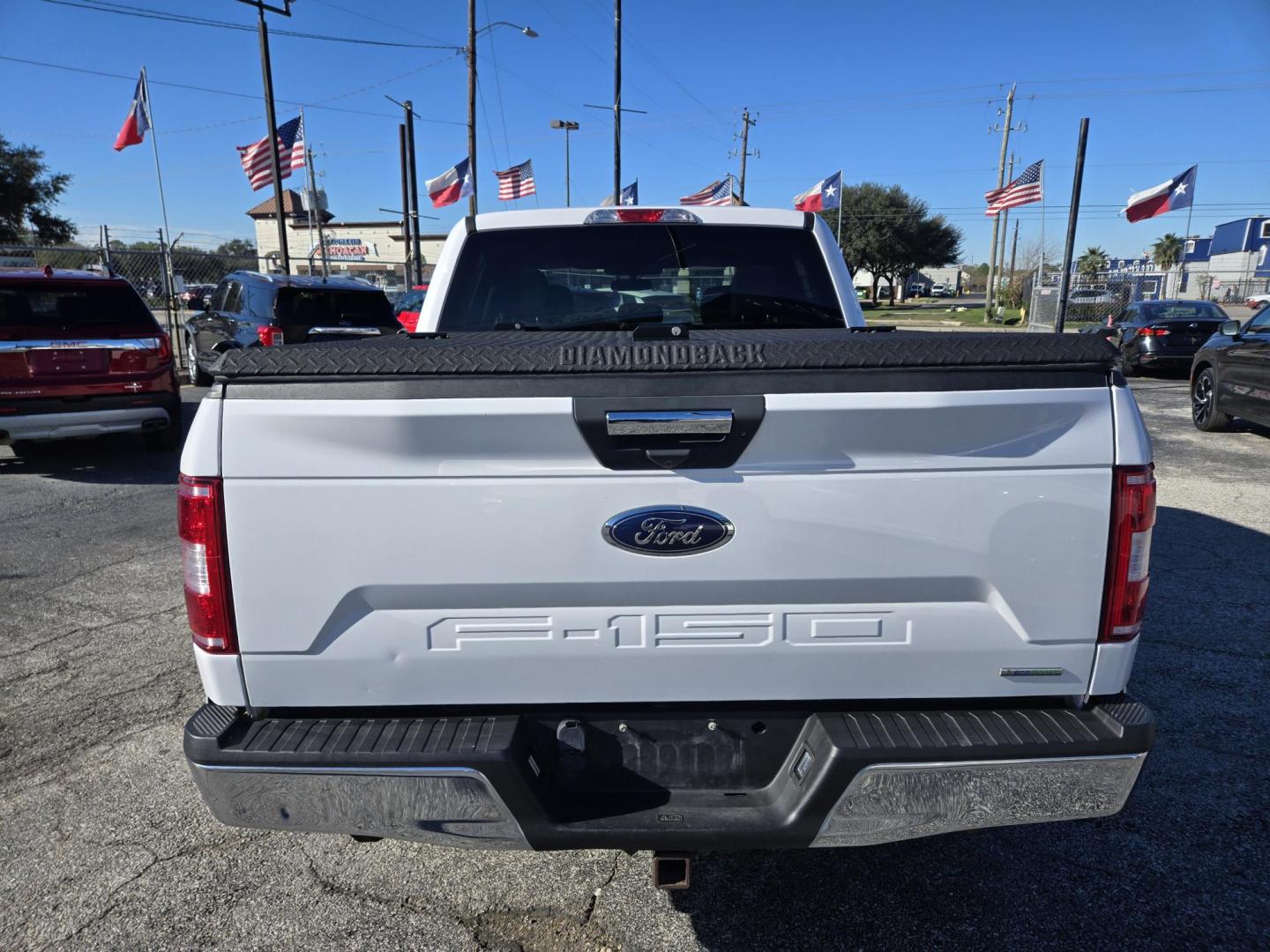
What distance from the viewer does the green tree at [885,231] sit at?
198ft

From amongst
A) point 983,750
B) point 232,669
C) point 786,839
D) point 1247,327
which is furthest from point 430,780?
point 1247,327

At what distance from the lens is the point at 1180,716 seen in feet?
11.9

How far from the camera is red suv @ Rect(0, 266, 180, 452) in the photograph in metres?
7.61

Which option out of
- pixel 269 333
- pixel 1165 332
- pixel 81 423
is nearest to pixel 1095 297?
pixel 1165 332

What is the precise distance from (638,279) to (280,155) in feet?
67.1

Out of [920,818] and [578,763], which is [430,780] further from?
[920,818]

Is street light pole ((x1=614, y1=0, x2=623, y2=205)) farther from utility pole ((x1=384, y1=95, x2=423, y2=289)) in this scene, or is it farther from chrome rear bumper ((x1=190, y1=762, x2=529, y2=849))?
chrome rear bumper ((x1=190, y1=762, x2=529, y2=849))

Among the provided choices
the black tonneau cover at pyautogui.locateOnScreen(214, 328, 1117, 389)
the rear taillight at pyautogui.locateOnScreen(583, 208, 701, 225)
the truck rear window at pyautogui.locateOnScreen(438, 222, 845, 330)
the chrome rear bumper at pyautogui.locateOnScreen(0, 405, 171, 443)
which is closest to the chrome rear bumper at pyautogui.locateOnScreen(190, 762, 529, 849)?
the black tonneau cover at pyautogui.locateOnScreen(214, 328, 1117, 389)

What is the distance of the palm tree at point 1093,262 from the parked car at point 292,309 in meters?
72.6

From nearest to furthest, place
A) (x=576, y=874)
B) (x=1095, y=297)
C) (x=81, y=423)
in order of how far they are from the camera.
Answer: (x=576, y=874), (x=81, y=423), (x=1095, y=297)

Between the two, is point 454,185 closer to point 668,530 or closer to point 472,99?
point 472,99

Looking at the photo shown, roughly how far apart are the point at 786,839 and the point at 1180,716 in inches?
105

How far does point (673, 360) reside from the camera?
6.18 feet

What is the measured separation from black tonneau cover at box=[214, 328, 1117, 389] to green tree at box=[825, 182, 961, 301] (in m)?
60.6
